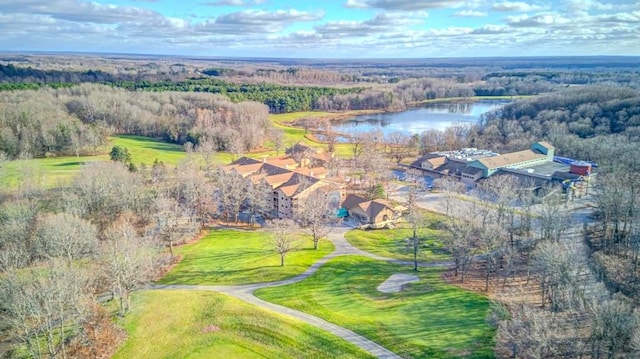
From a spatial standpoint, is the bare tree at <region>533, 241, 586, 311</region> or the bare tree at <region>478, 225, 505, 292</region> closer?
the bare tree at <region>533, 241, 586, 311</region>

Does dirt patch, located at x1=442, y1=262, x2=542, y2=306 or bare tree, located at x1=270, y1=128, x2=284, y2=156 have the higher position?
bare tree, located at x1=270, y1=128, x2=284, y2=156

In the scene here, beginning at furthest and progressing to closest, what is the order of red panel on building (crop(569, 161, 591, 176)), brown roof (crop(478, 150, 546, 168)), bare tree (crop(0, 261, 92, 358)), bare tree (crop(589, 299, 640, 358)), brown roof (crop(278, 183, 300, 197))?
brown roof (crop(478, 150, 546, 168))
red panel on building (crop(569, 161, 591, 176))
brown roof (crop(278, 183, 300, 197))
bare tree (crop(0, 261, 92, 358))
bare tree (crop(589, 299, 640, 358))

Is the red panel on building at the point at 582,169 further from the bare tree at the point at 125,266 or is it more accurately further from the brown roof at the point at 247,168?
the bare tree at the point at 125,266

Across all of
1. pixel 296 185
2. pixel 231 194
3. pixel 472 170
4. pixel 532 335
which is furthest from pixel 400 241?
pixel 472 170

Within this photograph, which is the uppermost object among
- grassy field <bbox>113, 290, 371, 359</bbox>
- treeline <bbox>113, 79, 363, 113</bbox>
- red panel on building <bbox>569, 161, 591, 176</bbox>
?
treeline <bbox>113, 79, 363, 113</bbox>

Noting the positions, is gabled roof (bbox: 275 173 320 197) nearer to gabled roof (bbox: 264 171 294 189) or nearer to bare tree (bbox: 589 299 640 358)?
gabled roof (bbox: 264 171 294 189)

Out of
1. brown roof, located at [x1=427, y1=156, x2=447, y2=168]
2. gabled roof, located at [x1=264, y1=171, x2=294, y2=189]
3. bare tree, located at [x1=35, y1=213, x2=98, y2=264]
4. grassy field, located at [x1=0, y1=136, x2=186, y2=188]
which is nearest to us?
bare tree, located at [x1=35, y1=213, x2=98, y2=264]

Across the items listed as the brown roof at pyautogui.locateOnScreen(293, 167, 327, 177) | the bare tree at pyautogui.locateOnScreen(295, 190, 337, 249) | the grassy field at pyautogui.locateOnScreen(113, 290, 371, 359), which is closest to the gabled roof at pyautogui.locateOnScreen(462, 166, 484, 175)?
the brown roof at pyautogui.locateOnScreen(293, 167, 327, 177)

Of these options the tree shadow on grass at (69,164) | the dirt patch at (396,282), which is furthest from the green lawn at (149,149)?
the dirt patch at (396,282)
